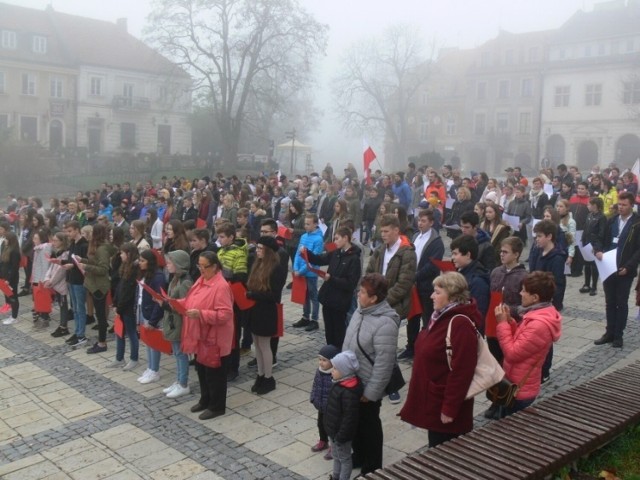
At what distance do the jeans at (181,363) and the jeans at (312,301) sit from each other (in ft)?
9.61

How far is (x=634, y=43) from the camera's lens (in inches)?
2019

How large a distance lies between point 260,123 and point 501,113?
21.6m

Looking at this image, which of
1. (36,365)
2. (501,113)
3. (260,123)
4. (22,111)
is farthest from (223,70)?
(36,365)

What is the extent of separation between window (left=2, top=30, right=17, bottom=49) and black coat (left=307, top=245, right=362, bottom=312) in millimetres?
51144

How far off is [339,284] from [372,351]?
219 centimetres

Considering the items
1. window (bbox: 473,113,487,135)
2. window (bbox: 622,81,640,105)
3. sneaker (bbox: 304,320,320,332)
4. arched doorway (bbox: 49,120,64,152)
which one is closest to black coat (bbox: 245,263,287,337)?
sneaker (bbox: 304,320,320,332)

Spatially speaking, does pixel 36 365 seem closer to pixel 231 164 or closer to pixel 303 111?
pixel 231 164

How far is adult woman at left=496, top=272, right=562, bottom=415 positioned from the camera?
16.2 feet

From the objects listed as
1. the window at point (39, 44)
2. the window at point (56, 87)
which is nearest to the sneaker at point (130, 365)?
the window at point (56, 87)

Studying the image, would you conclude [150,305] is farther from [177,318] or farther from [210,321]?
[210,321]

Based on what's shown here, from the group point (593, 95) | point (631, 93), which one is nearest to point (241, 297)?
point (631, 93)

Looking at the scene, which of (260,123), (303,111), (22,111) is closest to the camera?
(22,111)

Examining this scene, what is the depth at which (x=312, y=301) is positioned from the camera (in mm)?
10594

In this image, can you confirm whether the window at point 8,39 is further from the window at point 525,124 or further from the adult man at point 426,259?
the adult man at point 426,259
